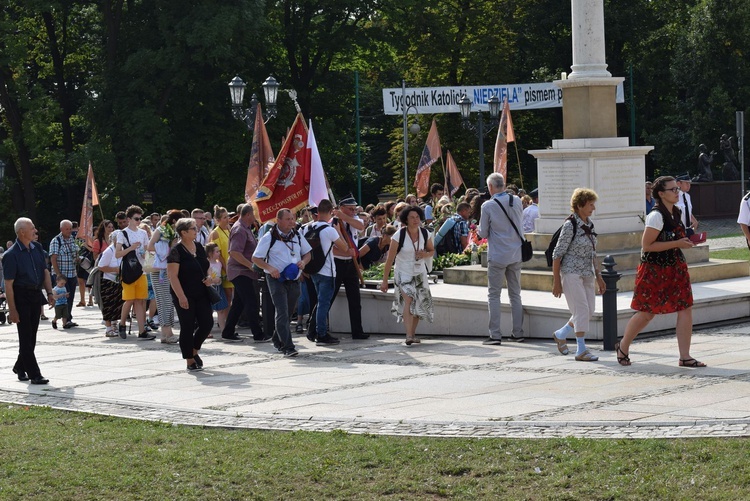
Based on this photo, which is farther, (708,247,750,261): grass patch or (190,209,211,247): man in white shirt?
(708,247,750,261): grass patch

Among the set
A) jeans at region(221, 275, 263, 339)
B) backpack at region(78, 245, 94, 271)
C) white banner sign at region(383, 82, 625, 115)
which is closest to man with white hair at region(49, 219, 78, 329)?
backpack at region(78, 245, 94, 271)

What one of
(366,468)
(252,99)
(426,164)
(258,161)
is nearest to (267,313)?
(258,161)

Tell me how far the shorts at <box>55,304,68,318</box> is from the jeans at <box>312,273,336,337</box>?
561cm

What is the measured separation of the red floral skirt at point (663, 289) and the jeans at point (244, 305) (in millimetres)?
6193

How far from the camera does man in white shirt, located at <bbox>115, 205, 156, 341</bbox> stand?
57.4 ft

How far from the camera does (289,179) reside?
699 inches

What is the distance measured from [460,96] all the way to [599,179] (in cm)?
2406

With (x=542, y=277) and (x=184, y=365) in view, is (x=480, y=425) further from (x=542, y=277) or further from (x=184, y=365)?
(x=542, y=277)

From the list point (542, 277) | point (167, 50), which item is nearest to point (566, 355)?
point (542, 277)

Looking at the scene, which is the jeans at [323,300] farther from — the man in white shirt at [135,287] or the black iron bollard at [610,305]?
the black iron bollard at [610,305]

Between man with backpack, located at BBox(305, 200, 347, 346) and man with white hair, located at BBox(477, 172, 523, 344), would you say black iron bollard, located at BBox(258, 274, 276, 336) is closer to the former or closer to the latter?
man with backpack, located at BBox(305, 200, 347, 346)

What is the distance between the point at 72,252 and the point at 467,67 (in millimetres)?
33604

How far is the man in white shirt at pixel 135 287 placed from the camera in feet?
57.4

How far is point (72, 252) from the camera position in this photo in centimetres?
2145
